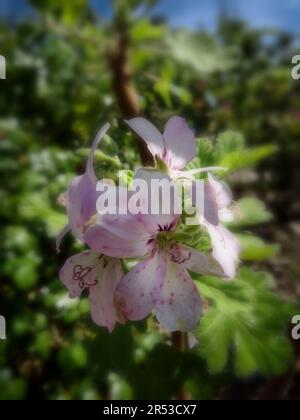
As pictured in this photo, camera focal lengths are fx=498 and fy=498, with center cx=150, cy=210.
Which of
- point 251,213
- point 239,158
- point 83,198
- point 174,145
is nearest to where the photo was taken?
point 83,198

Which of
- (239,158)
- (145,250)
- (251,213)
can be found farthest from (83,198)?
(251,213)

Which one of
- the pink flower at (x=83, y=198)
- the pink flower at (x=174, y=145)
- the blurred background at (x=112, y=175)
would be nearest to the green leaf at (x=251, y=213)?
the blurred background at (x=112, y=175)

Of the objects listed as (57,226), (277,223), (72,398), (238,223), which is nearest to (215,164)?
(238,223)

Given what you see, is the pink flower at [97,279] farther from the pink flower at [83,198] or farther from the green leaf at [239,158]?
the green leaf at [239,158]

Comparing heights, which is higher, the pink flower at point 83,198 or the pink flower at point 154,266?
the pink flower at point 83,198

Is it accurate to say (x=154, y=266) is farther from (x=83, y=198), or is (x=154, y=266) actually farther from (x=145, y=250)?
(x=83, y=198)

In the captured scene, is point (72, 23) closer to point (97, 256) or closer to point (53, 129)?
point (53, 129)
